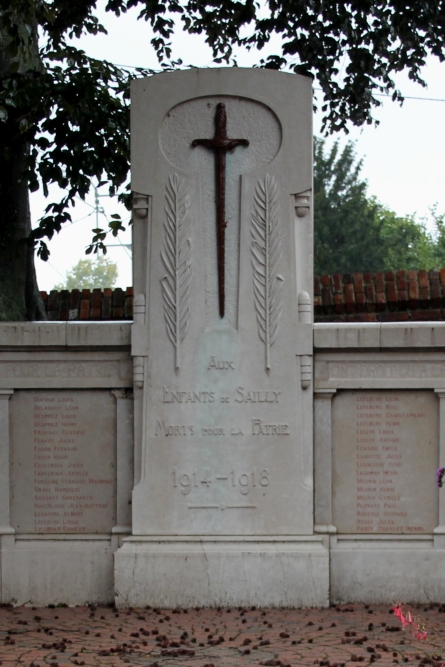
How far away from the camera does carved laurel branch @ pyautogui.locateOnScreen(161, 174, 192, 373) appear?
7.29m

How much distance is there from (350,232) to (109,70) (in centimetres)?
2914

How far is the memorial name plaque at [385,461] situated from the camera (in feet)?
24.0

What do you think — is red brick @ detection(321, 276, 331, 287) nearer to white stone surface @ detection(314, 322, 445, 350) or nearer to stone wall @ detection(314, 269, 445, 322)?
stone wall @ detection(314, 269, 445, 322)

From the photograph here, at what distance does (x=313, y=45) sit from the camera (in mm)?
10727

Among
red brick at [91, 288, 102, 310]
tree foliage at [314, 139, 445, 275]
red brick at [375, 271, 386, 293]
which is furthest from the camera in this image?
tree foliage at [314, 139, 445, 275]

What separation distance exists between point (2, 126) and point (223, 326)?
3646mm

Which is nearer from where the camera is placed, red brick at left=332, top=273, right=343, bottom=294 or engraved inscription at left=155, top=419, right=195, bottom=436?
engraved inscription at left=155, top=419, right=195, bottom=436

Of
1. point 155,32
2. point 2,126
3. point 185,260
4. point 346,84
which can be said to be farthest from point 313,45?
point 185,260

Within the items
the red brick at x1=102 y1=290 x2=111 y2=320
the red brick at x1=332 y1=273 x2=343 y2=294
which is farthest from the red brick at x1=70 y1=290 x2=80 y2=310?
the red brick at x1=332 y1=273 x2=343 y2=294

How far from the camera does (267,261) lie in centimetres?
728

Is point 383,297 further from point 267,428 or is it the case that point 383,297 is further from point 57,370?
point 57,370

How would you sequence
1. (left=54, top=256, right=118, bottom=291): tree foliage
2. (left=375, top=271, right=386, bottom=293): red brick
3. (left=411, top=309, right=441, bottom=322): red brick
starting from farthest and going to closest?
(left=54, top=256, right=118, bottom=291): tree foliage → (left=375, top=271, right=386, bottom=293): red brick → (left=411, top=309, right=441, bottom=322): red brick

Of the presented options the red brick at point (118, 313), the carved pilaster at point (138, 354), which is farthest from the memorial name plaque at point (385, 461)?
the red brick at point (118, 313)

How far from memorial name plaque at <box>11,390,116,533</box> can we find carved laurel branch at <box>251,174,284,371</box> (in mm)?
1301
